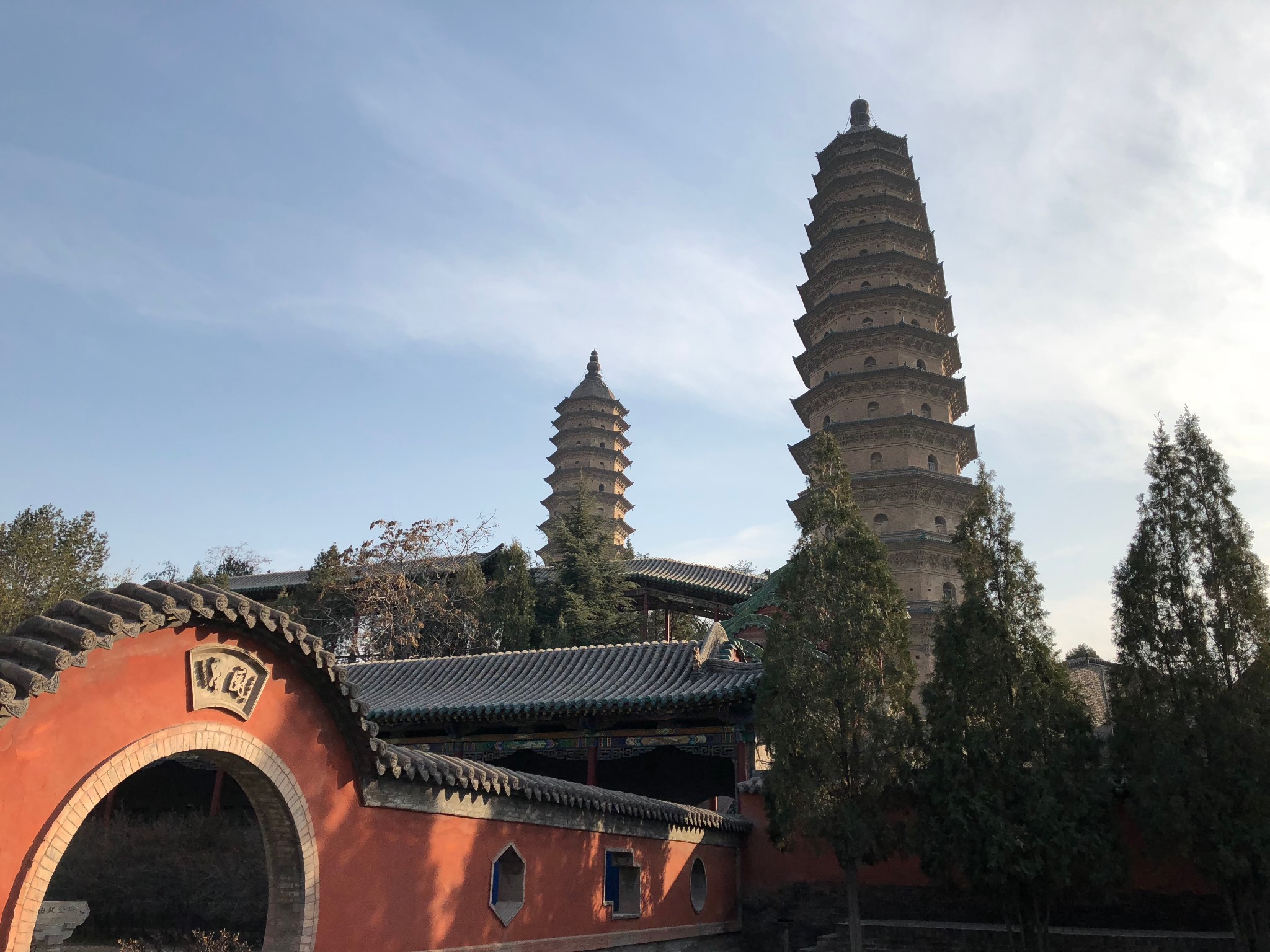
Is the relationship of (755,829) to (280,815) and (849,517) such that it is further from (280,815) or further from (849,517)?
(280,815)

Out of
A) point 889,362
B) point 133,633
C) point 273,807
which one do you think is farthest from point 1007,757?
point 889,362

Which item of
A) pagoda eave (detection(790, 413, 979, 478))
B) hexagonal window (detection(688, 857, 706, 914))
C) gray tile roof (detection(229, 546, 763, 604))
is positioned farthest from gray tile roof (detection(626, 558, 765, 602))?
hexagonal window (detection(688, 857, 706, 914))

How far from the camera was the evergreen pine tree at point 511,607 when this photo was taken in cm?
2277

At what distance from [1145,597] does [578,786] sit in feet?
21.2

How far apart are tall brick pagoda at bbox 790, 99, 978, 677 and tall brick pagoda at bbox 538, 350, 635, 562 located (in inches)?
582

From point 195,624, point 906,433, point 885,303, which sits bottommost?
point 195,624

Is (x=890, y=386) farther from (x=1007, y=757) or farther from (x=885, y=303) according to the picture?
(x=1007, y=757)

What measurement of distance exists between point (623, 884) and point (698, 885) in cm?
175

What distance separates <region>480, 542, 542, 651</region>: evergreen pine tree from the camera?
22766 millimetres

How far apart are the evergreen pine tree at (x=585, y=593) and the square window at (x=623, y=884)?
1217 centimetres

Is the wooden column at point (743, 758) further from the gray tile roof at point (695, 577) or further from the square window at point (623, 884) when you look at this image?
Result: the gray tile roof at point (695, 577)

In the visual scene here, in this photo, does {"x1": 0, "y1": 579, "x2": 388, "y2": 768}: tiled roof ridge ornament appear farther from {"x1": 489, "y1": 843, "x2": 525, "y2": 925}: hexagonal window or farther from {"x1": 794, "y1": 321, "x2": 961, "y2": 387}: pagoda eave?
{"x1": 794, "y1": 321, "x2": 961, "y2": 387}: pagoda eave

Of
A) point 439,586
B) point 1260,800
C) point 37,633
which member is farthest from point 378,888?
point 439,586

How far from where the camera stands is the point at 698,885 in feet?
37.6
